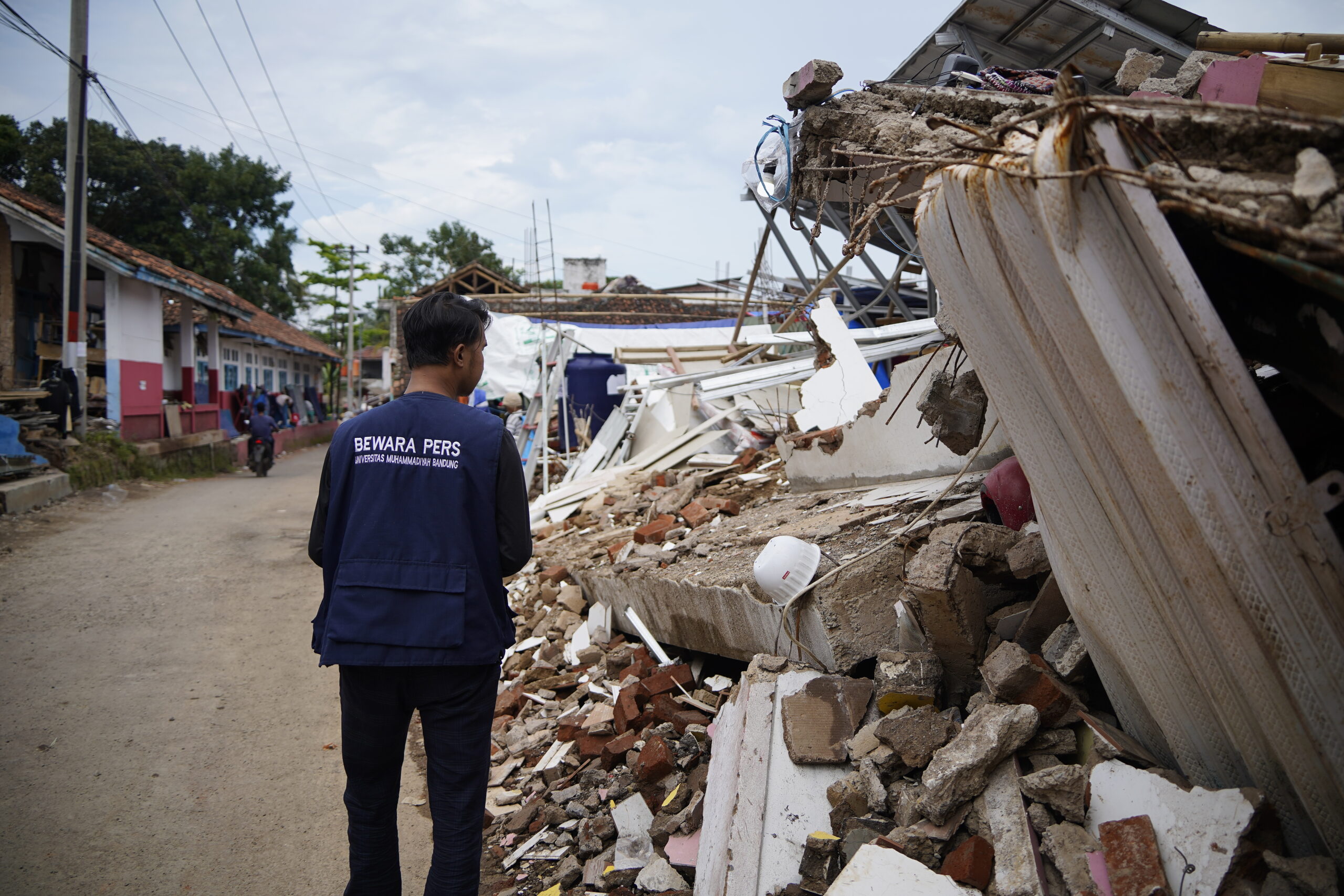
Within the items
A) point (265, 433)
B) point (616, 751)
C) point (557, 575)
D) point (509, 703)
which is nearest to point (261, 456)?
point (265, 433)

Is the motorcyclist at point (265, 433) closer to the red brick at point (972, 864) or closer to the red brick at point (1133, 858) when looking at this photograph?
the red brick at point (972, 864)

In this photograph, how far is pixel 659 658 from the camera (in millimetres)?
4086

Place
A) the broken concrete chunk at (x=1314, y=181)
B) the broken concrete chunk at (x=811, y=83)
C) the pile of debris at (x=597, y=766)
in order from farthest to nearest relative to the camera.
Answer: the broken concrete chunk at (x=811, y=83) < the pile of debris at (x=597, y=766) < the broken concrete chunk at (x=1314, y=181)

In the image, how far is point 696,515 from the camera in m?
5.38

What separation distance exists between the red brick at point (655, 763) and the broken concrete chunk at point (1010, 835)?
135 centimetres

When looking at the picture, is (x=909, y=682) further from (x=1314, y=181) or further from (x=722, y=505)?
(x=722, y=505)

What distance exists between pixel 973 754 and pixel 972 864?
0.96ft

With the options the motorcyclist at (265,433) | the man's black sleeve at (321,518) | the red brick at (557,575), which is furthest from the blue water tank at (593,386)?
the man's black sleeve at (321,518)

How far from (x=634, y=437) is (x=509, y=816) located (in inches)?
257

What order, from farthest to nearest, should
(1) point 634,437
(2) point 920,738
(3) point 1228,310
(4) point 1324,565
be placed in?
1. (1) point 634,437
2. (2) point 920,738
3. (3) point 1228,310
4. (4) point 1324,565

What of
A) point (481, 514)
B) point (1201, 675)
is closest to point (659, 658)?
point (481, 514)

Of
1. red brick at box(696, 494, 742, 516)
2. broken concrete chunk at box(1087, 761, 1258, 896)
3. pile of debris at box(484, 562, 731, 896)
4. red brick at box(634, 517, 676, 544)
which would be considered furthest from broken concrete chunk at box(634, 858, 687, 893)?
red brick at box(696, 494, 742, 516)

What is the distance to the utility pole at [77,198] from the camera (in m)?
11.4

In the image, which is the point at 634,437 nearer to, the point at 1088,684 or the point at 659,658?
the point at 659,658
